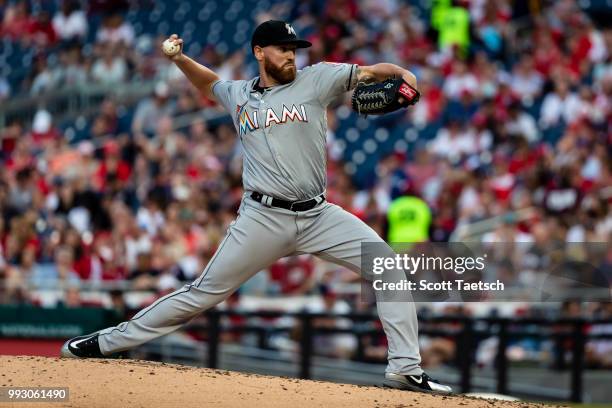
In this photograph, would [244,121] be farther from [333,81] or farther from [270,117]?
[333,81]

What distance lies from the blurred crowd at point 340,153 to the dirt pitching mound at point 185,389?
508 cm

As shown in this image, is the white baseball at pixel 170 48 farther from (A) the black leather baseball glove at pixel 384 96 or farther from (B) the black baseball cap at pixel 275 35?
(A) the black leather baseball glove at pixel 384 96

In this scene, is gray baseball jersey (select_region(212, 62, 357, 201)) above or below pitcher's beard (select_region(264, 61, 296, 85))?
below

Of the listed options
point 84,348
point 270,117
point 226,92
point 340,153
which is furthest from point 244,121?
point 340,153

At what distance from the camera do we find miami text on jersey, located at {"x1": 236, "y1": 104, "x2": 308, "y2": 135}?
635cm

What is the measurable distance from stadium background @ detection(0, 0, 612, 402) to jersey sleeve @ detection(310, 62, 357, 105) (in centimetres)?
502

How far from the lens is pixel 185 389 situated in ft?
20.9

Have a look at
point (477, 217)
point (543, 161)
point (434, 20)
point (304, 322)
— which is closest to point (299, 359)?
point (304, 322)

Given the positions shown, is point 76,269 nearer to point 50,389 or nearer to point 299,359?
point 299,359

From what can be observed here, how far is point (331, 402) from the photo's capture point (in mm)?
6199

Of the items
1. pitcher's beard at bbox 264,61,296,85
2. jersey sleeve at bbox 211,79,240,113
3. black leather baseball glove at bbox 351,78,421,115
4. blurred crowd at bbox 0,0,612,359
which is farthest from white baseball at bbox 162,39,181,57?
blurred crowd at bbox 0,0,612,359

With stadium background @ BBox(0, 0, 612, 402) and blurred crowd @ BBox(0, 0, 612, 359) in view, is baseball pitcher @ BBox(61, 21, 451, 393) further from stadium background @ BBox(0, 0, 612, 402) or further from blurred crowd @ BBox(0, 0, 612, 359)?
blurred crowd @ BBox(0, 0, 612, 359)

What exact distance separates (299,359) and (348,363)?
48 centimetres

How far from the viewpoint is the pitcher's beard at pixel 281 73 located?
21.1 feet
